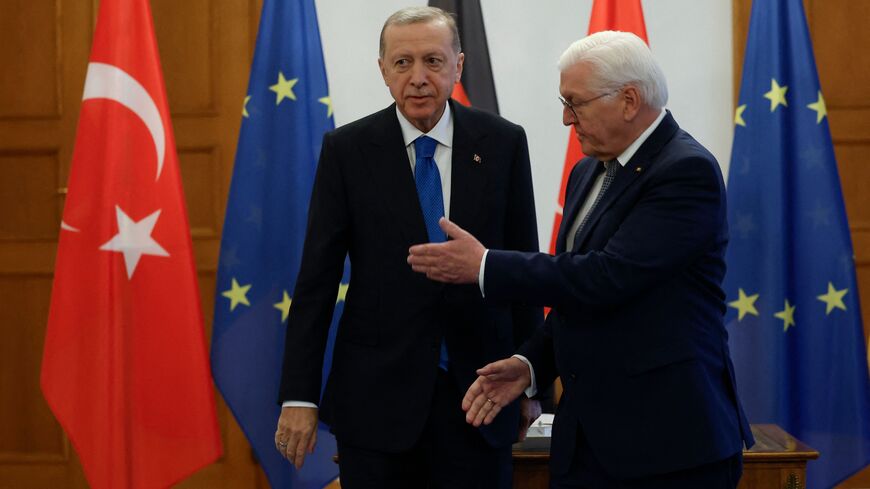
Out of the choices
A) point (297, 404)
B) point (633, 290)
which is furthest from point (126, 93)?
point (633, 290)

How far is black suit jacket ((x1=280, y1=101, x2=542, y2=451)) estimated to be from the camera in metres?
2.04

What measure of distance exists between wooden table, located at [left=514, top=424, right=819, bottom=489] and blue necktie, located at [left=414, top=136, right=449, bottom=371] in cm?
64

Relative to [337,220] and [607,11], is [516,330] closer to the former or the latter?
[337,220]

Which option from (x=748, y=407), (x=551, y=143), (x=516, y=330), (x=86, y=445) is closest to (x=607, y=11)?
(x=551, y=143)

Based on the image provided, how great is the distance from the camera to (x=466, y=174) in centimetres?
210

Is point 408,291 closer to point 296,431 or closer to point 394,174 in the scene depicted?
point 394,174

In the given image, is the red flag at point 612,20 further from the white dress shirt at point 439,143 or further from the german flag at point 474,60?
the white dress shirt at point 439,143

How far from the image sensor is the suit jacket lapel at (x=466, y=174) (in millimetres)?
2080

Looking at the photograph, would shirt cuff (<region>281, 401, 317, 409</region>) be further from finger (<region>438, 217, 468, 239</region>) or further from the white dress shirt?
finger (<region>438, 217, 468, 239</region>)

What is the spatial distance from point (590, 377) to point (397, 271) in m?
0.49

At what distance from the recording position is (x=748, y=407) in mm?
3373

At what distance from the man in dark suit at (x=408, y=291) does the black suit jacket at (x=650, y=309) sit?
0.96ft

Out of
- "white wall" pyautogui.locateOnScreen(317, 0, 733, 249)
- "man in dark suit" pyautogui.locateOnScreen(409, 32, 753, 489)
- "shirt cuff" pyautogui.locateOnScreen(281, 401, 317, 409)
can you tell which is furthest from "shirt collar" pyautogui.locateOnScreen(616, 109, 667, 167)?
"white wall" pyautogui.locateOnScreen(317, 0, 733, 249)

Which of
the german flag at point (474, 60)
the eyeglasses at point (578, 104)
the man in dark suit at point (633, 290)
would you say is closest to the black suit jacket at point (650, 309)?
the man in dark suit at point (633, 290)
